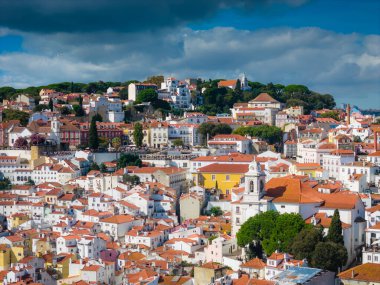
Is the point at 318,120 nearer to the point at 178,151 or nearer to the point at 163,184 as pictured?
the point at 178,151

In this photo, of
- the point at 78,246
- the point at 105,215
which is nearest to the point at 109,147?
the point at 105,215

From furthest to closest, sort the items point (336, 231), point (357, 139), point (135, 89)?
point (135, 89) < point (357, 139) < point (336, 231)

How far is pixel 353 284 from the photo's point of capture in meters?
25.4

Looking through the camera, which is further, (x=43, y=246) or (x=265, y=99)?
(x=265, y=99)

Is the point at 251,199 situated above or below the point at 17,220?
above

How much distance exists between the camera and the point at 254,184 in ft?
104

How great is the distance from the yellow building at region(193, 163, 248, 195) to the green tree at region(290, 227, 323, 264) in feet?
48.0

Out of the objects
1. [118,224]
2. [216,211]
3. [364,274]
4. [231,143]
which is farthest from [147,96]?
[364,274]

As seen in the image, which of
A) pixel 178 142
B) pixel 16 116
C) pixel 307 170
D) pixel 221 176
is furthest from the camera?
pixel 16 116

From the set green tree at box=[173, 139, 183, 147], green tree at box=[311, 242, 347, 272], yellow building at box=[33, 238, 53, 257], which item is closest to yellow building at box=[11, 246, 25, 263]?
yellow building at box=[33, 238, 53, 257]

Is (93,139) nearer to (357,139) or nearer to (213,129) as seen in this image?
(213,129)

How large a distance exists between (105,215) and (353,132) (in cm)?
2519

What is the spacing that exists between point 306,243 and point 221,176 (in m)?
16.6

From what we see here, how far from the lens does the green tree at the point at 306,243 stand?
2714cm
